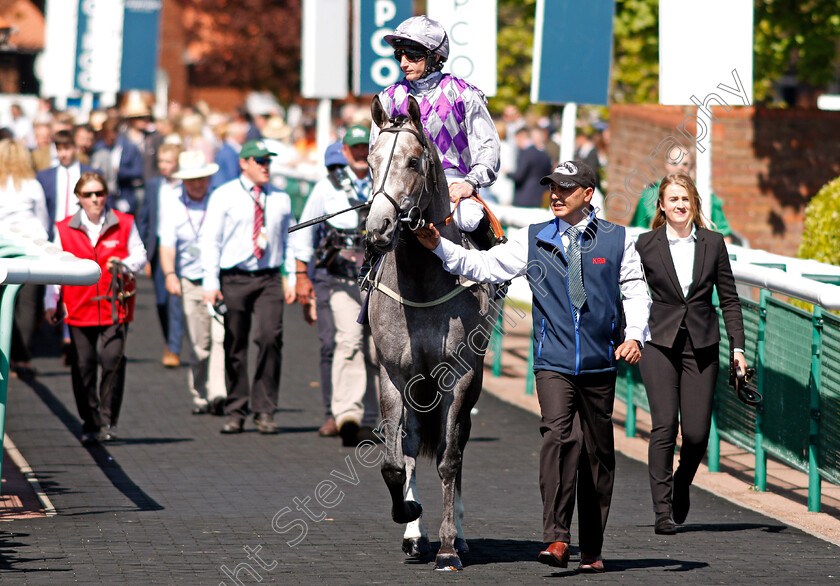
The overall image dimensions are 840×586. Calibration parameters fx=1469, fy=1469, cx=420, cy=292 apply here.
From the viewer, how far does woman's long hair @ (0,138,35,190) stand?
13398mm

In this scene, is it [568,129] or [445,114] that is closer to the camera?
[445,114]

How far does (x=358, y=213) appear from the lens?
10914mm

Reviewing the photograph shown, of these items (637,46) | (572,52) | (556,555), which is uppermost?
(637,46)

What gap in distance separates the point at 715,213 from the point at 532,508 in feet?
14.1

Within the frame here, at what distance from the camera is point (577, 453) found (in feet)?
22.7

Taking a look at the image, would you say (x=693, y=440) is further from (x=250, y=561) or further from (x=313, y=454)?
(x=313, y=454)

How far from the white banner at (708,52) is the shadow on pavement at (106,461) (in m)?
4.46

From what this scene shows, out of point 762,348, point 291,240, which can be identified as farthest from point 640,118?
point 762,348

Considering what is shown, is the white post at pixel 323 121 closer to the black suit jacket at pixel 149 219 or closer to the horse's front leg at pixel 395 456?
the black suit jacket at pixel 149 219

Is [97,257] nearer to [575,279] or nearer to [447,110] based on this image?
[447,110]

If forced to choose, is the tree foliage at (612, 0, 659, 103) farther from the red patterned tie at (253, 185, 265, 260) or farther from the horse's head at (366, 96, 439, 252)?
the horse's head at (366, 96, 439, 252)

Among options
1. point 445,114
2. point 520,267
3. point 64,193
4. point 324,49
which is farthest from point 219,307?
point 324,49

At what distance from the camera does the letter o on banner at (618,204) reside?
16.6m

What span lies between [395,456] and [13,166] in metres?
7.55
